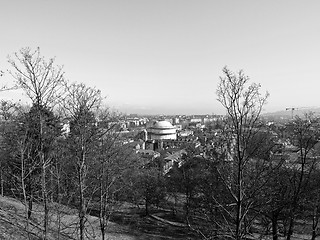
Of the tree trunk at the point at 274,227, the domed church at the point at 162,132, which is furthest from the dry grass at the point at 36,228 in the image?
the domed church at the point at 162,132

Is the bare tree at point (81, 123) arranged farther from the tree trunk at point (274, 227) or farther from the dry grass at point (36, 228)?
the tree trunk at point (274, 227)

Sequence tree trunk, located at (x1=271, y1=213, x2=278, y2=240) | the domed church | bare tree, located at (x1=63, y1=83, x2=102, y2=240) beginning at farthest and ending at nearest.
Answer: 1. the domed church
2. tree trunk, located at (x1=271, y1=213, x2=278, y2=240)
3. bare tree, located at (x1=63, y1=83, x2=102, y2=240)

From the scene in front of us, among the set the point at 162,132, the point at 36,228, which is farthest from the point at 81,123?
the point at 162,132

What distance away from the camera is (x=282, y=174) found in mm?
14547

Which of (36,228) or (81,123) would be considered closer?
(81,123)

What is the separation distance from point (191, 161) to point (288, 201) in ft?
31.9

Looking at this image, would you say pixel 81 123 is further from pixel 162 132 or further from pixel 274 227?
pixel 162 132

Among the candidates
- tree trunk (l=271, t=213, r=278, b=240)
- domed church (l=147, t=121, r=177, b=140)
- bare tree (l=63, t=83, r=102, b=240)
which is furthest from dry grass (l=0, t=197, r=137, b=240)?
domed church (l=147, t=121, r=177, b=140)

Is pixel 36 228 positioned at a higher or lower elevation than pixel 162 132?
higher

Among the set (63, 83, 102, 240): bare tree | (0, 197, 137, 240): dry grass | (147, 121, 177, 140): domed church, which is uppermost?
(63, 83, 102, 240): bare tree

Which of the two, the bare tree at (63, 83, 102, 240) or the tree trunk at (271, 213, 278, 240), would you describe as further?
the tree trunk at (271, 213, 278, 240)

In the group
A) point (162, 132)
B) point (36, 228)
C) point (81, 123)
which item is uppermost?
point (81, 123)

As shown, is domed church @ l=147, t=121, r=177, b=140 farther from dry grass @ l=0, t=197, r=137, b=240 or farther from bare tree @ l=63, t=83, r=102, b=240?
bare tree @ l=63, t=83, r=102, b=240

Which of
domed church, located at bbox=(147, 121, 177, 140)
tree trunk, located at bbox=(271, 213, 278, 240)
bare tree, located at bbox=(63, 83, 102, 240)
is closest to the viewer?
bare tree, located at bbox=(63, 83, 102, 240)
